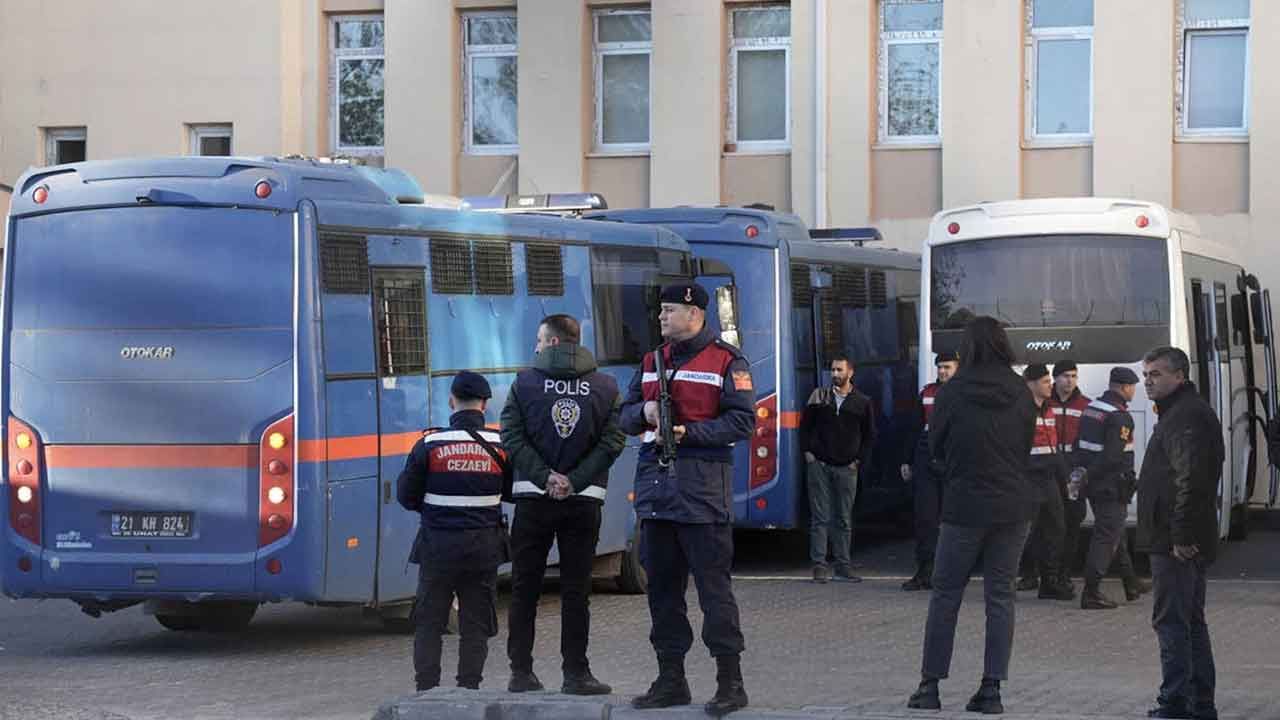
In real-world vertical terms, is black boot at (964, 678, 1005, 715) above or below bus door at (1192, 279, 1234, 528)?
below

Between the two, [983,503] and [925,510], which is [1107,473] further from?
[983,503]

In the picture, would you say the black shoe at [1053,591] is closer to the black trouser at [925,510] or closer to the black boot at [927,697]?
the black trouser at [925,510]

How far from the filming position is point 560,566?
36.2 ft

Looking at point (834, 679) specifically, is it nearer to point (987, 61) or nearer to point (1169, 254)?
point (1169, 254)

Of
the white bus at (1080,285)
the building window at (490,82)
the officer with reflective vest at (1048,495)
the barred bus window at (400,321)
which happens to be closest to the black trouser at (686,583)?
the barred bus window at (400,321)

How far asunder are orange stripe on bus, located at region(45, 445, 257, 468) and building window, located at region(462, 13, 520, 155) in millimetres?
14889

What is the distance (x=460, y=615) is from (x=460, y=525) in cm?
52

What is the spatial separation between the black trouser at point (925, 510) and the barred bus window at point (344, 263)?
18.3 feet

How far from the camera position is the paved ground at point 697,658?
38.6 ft

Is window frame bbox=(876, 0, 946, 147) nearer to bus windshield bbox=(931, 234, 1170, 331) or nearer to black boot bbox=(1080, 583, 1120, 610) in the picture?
bus windshield bbox=(931, 234, 1170, 331)

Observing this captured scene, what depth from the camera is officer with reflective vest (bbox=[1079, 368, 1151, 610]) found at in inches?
653

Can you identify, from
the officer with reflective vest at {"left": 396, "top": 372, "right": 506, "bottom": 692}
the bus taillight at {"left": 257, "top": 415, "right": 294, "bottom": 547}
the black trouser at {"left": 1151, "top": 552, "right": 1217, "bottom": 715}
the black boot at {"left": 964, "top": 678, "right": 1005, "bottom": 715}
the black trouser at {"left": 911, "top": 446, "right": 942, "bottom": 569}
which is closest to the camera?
the black trouser at {"left": 1151, "top": 552, "right": 1217, "bottom": 715}

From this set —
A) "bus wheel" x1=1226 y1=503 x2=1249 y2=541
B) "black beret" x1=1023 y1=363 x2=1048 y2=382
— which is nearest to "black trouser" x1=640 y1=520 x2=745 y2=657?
"black beret" x1=1023 y1=363 x2=1048 y2=382

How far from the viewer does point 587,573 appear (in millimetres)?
11188
